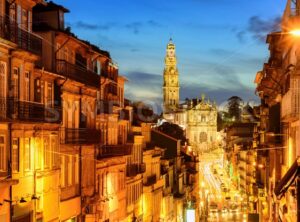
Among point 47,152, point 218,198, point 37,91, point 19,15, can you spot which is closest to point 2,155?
point 47,152

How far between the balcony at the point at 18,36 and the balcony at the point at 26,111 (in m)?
2.08

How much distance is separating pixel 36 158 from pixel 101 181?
11811 millimetres

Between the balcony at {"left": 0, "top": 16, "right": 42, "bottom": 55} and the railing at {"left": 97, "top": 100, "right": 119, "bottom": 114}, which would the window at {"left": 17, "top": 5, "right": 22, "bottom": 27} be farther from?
the railing at {"left": 97, "top": 100, "right": 119, "bottom": 114}

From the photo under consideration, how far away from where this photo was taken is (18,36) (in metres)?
21.0

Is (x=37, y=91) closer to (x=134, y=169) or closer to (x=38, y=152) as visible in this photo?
(x=38, y=152)

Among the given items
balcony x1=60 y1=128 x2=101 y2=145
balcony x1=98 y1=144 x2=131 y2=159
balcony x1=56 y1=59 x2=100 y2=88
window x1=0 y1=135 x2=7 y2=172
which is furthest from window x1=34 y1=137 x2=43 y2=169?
balcony x1=98 y1=144 x2=131 y2=159

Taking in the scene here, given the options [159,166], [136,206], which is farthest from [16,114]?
[159,166]

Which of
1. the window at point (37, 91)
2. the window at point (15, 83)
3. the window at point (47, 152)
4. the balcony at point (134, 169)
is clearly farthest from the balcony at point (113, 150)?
the window at point (15, 83)

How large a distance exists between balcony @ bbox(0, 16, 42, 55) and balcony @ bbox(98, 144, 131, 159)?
453 inches

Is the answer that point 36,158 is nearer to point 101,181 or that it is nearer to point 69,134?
point 69,134

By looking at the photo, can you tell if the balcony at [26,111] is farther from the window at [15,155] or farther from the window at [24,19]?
the window at [24,19]

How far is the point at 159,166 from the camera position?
2232 inches

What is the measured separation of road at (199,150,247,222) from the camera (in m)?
90.1

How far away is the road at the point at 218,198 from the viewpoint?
296ft
